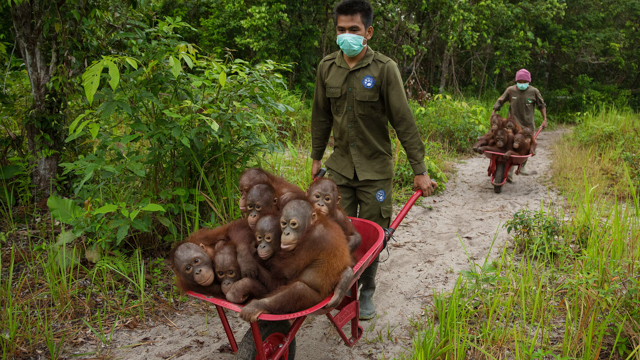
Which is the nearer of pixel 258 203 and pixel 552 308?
pixel 258 203

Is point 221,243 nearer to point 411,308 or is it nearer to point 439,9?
point 411,308

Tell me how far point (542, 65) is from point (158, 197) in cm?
1618

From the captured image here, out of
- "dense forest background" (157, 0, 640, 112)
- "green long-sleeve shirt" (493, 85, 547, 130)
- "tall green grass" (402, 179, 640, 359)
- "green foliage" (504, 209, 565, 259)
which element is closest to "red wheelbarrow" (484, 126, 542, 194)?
"green long-sleeve shirt" (493, 85, 547, 130)

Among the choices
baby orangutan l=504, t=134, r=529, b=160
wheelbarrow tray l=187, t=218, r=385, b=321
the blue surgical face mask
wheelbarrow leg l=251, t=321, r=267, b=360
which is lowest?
wheelbarrow leg l=251, t=321, r=267, b=360

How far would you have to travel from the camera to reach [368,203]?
3.46 meters

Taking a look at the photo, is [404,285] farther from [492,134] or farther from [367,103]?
[492,134]

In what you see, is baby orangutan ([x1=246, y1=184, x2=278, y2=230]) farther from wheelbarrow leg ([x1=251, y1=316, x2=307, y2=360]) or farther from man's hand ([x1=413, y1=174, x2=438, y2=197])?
man's hand ([x1=413, y1=174, x2=438, y2=197])

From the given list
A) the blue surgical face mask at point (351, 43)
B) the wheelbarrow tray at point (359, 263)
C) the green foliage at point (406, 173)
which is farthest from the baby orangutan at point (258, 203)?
the green foliage at point (406, 173)

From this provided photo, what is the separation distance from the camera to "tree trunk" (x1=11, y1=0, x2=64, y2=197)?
3.98 m

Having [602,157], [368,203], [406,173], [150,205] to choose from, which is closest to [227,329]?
[150,205]

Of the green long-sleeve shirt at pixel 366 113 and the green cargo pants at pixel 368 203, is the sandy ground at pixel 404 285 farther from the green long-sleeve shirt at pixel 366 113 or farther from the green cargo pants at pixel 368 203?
the green long-sleeve shirt at pixel 366 113

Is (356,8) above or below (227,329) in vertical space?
above

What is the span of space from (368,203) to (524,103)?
589 centimetres

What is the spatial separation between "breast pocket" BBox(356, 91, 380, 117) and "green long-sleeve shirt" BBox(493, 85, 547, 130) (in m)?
5.41
